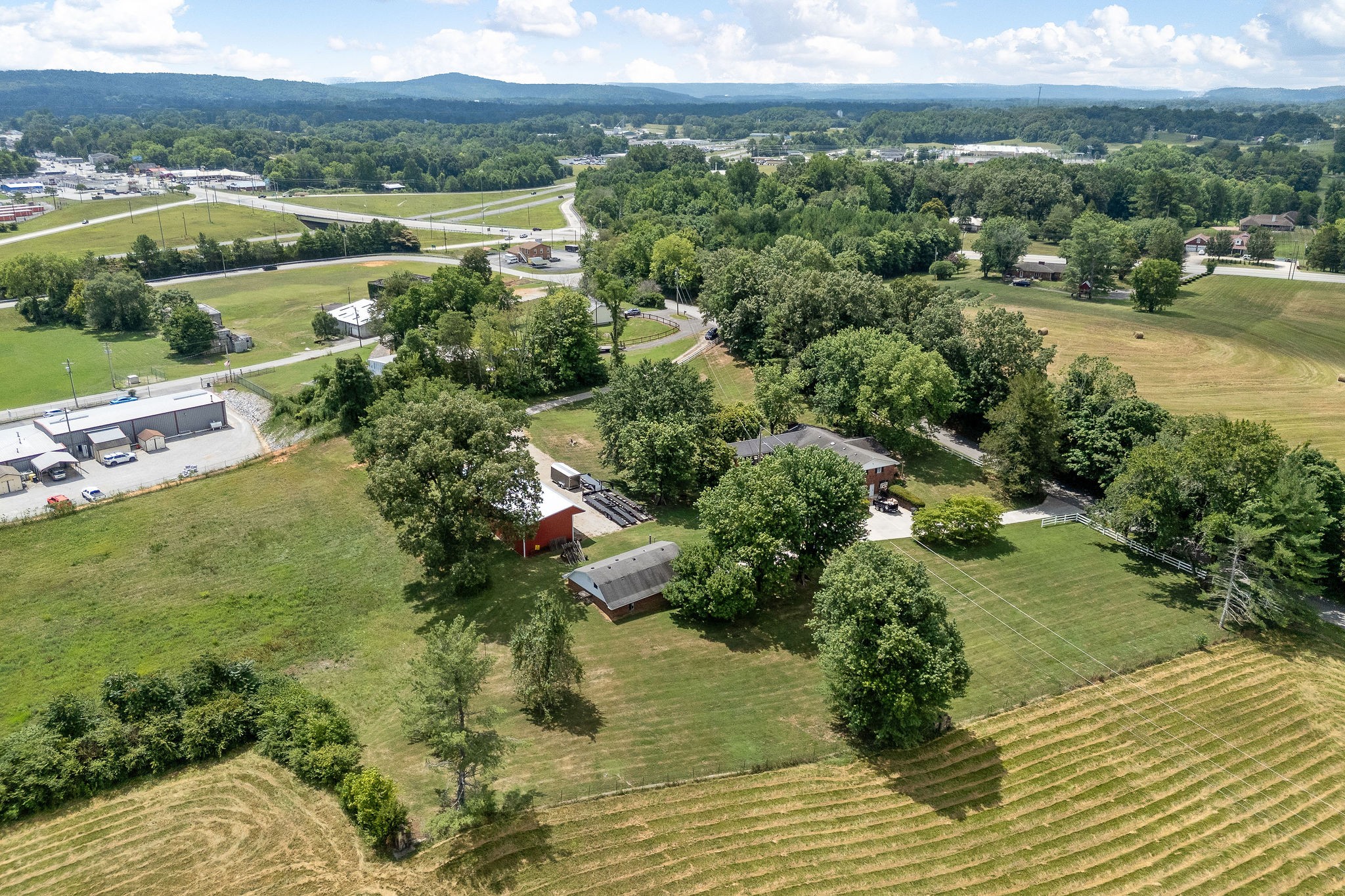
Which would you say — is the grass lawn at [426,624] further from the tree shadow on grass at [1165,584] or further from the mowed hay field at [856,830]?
the mowed hay field at [856,830]

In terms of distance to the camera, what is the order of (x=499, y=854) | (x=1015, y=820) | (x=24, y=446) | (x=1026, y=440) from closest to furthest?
(x=499, y=854) → (x=1015, y=820) → (x=1026, y=440) → (x=24, y=446)

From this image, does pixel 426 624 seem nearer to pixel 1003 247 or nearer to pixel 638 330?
pixel 638 330

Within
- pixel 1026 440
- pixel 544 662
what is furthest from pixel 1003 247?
pixel 544 662

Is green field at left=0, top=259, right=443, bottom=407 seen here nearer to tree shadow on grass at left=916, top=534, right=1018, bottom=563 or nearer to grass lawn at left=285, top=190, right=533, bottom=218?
grass lawn at left=285, top=190, right=533, bottom=218

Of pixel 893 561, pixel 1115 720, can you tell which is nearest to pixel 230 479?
pixel 893 561

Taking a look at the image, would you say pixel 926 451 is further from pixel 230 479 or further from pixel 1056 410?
pixel 230 479

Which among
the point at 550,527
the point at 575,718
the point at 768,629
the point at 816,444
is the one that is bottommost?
the point at 768,629
